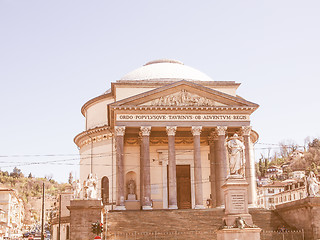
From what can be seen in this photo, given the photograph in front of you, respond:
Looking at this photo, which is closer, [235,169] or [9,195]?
[235,169]

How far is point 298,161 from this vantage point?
15125cm

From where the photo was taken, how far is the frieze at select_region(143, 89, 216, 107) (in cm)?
4116

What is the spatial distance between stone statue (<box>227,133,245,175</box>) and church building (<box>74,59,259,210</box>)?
19.5 meters

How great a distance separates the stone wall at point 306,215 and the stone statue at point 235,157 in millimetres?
12655

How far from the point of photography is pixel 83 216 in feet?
98.5

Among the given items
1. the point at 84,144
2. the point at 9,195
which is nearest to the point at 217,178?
the point at 84,144

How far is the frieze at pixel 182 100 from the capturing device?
41.2m

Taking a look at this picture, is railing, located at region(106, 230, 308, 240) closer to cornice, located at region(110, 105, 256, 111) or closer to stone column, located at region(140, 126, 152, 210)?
stone column, located at region(140, 126, 152, 210)

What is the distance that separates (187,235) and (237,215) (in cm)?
1241

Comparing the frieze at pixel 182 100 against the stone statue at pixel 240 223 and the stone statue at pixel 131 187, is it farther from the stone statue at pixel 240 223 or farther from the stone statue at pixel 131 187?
the stone statue at pixel 240 223

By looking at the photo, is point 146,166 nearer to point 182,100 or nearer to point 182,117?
point 182,117

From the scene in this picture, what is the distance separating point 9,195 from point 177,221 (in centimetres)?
7379

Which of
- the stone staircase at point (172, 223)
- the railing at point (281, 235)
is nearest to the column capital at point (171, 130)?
the stone staircase at point (172, 223)

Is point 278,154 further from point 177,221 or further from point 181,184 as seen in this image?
point 177,221
